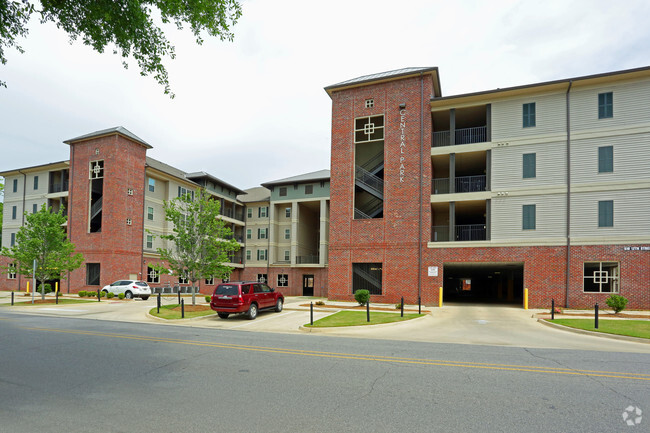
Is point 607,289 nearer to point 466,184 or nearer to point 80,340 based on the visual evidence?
point 466,184

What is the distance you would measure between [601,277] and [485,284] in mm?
22365

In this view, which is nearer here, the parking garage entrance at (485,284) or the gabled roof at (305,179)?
the parking garage entrance at (485,284)

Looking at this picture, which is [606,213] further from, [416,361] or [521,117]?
[416,361]

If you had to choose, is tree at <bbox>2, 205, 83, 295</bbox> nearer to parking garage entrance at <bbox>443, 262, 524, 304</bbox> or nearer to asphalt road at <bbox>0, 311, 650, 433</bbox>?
asphalt road at <bbox>0, 311, 650, 433</bbox>

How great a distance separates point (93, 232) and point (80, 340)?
30710 millimetres

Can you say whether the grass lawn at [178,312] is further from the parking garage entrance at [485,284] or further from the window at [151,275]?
the parking garage entrance at [485,284]

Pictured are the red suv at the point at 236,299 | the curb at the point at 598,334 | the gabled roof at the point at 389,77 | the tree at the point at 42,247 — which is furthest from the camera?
the tree at the point at 42,247

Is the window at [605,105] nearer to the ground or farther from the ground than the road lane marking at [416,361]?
farther from the ground

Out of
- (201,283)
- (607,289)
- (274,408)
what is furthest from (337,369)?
(201,283)

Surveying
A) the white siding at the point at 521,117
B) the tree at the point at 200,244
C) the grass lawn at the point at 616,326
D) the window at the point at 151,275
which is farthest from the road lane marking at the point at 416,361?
the window at the point at 151,275

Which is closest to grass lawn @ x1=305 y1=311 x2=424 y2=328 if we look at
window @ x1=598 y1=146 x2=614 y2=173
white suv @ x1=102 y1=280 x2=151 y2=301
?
window @ x1=598 y1=146 x2=614 y2=173

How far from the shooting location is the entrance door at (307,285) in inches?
1729

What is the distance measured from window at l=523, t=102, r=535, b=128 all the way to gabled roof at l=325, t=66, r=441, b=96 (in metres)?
6.58

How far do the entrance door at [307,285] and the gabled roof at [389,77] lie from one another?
21357 millimetres
